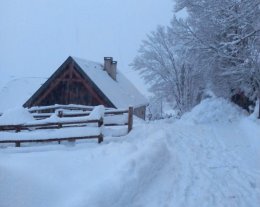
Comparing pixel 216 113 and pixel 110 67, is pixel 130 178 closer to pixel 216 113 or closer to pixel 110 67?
pixel 216 113

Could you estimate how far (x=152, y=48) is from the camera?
3338 cm

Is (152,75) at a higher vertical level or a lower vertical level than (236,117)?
higher

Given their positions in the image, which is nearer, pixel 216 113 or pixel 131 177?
pixel 131 177

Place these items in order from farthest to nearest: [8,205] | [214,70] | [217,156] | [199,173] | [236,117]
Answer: [214,70], [236,117], [217,156], [199,173], [8,205]

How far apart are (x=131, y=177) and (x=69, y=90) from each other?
62.5ft

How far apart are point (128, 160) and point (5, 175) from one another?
308cm

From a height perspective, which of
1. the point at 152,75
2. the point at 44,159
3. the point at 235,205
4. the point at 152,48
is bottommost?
the point at 235,205

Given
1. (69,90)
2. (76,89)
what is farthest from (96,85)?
(69,90)

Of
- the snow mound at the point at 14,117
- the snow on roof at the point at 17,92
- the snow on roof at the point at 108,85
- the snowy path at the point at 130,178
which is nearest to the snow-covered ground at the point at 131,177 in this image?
the snowy path at the point at 130,178

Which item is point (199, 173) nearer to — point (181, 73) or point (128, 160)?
point (128, 160)

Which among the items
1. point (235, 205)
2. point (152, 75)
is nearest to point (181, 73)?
point (152, 75)

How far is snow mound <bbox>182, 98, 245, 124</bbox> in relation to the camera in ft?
69.8

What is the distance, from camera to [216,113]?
72.3ft

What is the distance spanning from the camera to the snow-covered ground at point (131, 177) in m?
6.30
